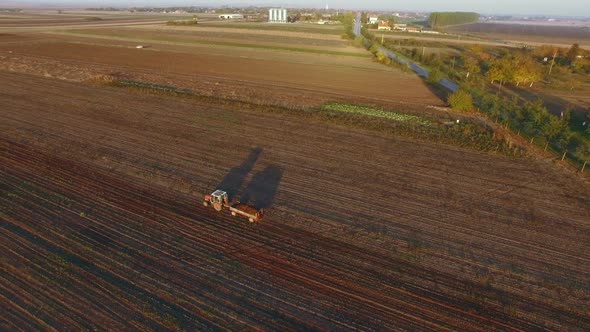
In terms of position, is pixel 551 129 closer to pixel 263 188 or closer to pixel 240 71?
pixel 263 188

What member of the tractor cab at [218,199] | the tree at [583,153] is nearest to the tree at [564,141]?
the tree at [583,153]

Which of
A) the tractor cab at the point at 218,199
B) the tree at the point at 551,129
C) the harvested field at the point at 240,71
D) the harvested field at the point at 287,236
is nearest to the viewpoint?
the harvested field at the point at 287,236

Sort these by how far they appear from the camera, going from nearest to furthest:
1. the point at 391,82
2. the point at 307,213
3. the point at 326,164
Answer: the point at 307,213 → the point at 326,164 → the point at 391,82

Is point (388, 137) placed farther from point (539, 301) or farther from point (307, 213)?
point (539, 301)

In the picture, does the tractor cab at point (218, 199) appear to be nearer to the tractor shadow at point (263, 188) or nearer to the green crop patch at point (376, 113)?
the tractor shadow at point (263, 188)

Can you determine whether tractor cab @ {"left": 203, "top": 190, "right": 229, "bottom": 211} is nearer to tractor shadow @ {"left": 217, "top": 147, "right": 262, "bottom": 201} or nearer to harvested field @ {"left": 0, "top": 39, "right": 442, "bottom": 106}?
tractor shadow @ {"left": 217, "top": 147, "right": 262, "bottom": 201}

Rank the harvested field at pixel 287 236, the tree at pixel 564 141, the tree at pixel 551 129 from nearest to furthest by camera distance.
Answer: the harvested field at pixel 287 236 < the tree at pixel 564 141 < the tree at pixel 551 129

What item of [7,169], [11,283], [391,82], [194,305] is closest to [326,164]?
[194,305]
